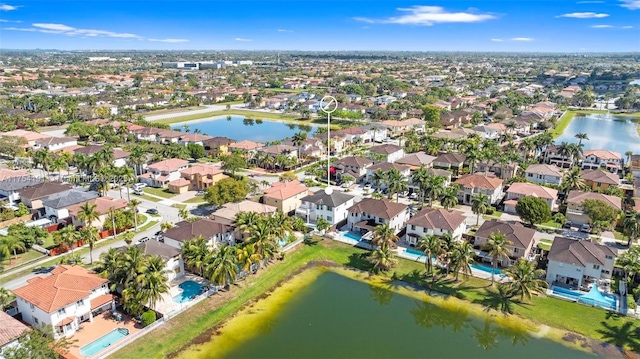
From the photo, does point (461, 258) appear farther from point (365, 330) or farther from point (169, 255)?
point (169, 255)

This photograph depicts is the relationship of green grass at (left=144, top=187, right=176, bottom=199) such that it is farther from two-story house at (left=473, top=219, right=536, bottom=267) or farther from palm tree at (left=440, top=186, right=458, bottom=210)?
two-story house at (left=473, top=219, right=536, bottom=267)

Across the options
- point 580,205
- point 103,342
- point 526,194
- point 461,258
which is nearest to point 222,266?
point 103,342

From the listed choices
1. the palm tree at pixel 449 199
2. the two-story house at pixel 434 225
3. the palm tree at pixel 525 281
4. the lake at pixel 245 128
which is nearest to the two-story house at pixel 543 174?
the palm tree at pixel 449 199

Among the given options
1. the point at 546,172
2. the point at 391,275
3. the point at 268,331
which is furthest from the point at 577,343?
the point at 546,172

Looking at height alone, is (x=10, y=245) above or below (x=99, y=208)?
below

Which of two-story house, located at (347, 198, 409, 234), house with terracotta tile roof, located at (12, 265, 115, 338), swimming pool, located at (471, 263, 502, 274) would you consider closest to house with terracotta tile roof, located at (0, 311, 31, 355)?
house with terracotta tile roof, located at (12, 265, 115, 338)
